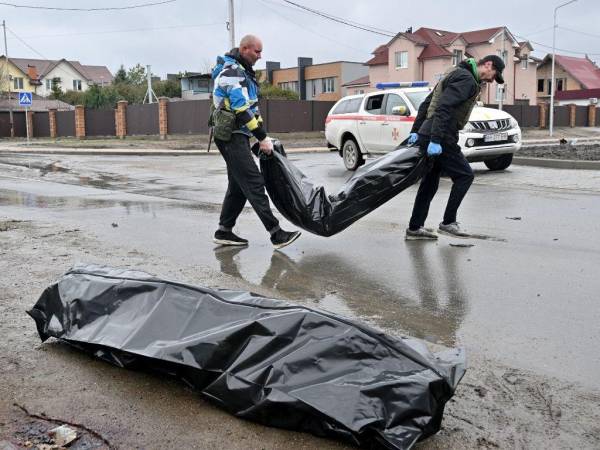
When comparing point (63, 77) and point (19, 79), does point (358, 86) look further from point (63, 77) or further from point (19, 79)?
point (63, 77)

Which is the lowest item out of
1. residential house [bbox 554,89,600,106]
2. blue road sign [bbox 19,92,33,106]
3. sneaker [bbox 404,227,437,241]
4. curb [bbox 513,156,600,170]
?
sneaker [bbox 404,227,437,241]

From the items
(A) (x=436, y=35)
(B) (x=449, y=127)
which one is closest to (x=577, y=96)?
(A) (x=436, y=35)

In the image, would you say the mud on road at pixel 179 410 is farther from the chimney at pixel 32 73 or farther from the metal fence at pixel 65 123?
the chimney at pixel 32 73

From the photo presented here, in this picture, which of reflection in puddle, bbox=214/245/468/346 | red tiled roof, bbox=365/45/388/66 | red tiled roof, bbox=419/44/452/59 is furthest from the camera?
red tiled roof, bbox=365/45/388/66

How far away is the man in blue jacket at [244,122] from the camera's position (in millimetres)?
5801

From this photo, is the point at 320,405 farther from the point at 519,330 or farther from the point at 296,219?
the point at 296,219

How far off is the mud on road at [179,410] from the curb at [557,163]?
38.1 feet

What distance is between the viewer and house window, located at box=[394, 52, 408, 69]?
6122cm

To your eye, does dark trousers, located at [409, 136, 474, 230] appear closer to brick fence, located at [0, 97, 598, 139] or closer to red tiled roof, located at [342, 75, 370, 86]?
brick fence, located at [0, 97, 598, 139]

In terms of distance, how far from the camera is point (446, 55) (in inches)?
2301

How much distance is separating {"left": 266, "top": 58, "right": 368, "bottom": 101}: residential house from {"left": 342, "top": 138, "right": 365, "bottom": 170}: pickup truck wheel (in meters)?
56.4

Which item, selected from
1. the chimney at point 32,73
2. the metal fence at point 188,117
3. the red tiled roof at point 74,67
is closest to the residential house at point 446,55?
the metal fence at point 188,117

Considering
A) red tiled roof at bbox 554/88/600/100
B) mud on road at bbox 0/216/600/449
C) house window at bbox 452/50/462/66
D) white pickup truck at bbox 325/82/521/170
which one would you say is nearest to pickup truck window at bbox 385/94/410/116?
white pickup truck at bbox 325/82/521/170

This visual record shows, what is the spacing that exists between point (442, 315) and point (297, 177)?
7.68 feet
